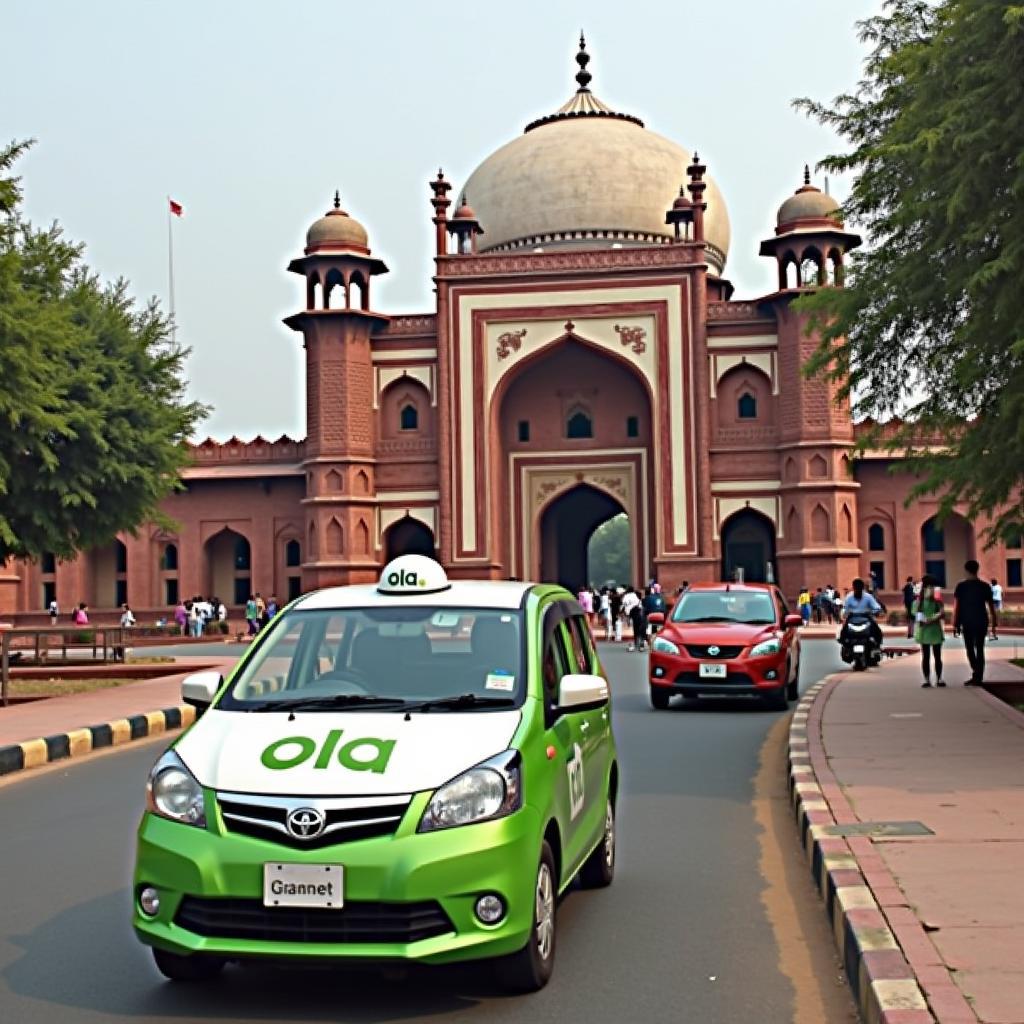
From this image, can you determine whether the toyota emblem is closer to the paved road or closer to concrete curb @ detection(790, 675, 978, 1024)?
the paved road

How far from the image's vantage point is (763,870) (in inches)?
255

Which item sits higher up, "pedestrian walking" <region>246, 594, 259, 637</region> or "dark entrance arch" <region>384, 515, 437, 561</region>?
"dark entrance arch" <region>384, 515, 437, 561</region>

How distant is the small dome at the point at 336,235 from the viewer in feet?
132

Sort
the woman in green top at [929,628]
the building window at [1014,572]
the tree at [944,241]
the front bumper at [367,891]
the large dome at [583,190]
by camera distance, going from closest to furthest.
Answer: the front bumper at [367,891] < the tree at [944,241] < the woman in green top at [929,628] < the building window at [1014,572] < the large dome at [583,190]

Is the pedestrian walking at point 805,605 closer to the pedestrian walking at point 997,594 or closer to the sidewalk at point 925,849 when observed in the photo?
the pedestrian walking at point 997,594

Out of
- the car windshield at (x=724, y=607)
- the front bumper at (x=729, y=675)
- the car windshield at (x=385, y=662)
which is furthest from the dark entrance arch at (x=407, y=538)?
the car windshield at (x=385, y=662)

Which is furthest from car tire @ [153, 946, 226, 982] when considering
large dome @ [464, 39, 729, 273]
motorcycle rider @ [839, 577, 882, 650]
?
large dome @ [464, 39, 729, 273]

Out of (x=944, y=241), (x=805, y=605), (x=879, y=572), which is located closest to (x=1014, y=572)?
(x=879, y=572)

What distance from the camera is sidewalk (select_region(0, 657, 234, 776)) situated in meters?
11.1

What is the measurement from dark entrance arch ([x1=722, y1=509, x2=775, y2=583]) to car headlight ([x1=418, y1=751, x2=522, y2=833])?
35.9 metres

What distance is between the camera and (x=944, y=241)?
34.2 feet

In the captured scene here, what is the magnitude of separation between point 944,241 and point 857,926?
6874 millimetres

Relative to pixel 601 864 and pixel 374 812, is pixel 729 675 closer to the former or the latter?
pixel 601 864

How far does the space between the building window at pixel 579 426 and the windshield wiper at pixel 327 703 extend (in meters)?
35.6
